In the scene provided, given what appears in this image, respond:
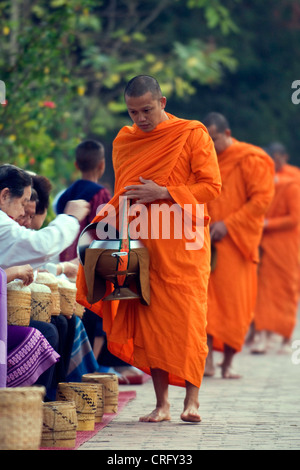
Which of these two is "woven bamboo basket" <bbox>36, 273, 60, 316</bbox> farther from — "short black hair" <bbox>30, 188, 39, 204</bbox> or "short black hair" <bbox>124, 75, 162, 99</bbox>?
"short black hair" <bbox>124, 75, 162, 99</bbox>

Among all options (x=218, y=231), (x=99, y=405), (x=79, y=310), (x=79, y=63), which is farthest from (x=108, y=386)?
(x=79, y=63)

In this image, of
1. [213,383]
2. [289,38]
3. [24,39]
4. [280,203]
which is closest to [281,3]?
[289,38]

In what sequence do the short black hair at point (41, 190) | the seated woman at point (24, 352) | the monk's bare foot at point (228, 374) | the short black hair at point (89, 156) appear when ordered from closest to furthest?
the seated woman at point (24, 352)
the short black hair at point (41, 190)
the short black hair at point (89, 156)
the monk's bare foot at point (228, 374)

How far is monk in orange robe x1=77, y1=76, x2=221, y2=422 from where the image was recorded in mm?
6355

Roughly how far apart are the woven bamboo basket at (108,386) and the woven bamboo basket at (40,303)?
660 millimetres

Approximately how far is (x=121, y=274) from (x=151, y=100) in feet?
3.68

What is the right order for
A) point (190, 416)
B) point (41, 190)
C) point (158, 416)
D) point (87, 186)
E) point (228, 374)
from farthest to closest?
point (228, 374), point (87, 186), point (41, 190), point (158, 416), point (190, 416)

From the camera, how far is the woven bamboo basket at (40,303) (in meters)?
6.09

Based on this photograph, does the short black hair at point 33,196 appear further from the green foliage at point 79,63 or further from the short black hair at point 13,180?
the green foliage at point 79,63

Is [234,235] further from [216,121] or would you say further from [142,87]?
[142,87]

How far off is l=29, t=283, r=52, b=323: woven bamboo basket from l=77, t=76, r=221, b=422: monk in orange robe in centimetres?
40

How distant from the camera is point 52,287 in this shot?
20.9ft

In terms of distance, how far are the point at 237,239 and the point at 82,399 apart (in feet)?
11.8

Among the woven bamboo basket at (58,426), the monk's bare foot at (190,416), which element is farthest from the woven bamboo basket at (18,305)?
the monk's bare foot at (190,416)
